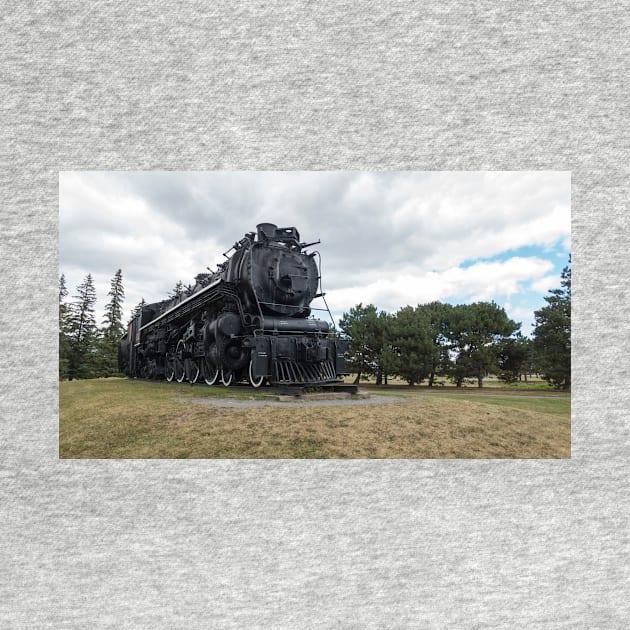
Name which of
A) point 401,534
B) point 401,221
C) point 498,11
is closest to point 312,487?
point 401,534

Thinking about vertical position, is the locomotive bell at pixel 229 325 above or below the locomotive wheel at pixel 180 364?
above

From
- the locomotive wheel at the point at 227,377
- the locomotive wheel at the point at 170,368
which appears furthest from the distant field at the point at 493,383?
the locomotive wheel at the point at 170,368

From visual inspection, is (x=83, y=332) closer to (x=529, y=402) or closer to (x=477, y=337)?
(x=477, y=337)

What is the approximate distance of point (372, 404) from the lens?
4.48 meters

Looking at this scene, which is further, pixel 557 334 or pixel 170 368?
pixel 170 368

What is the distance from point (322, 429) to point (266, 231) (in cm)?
242

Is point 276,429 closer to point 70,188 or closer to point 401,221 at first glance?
point 401,221

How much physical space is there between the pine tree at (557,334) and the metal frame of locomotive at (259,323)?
105 inches

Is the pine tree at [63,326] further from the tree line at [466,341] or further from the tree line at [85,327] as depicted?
the tree line at [466,341]

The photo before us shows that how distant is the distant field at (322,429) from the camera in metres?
3.56

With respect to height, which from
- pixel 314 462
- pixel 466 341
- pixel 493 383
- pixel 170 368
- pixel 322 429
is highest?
pixel 466 341

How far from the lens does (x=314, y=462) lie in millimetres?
Result: 3529

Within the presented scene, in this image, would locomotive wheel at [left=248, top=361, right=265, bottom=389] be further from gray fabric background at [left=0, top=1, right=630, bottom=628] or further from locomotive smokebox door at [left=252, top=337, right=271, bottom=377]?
gray fabric background at [left=0, top=1, right=630, bottom=628]

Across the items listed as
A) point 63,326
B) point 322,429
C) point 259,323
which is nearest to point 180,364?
point 259,323
